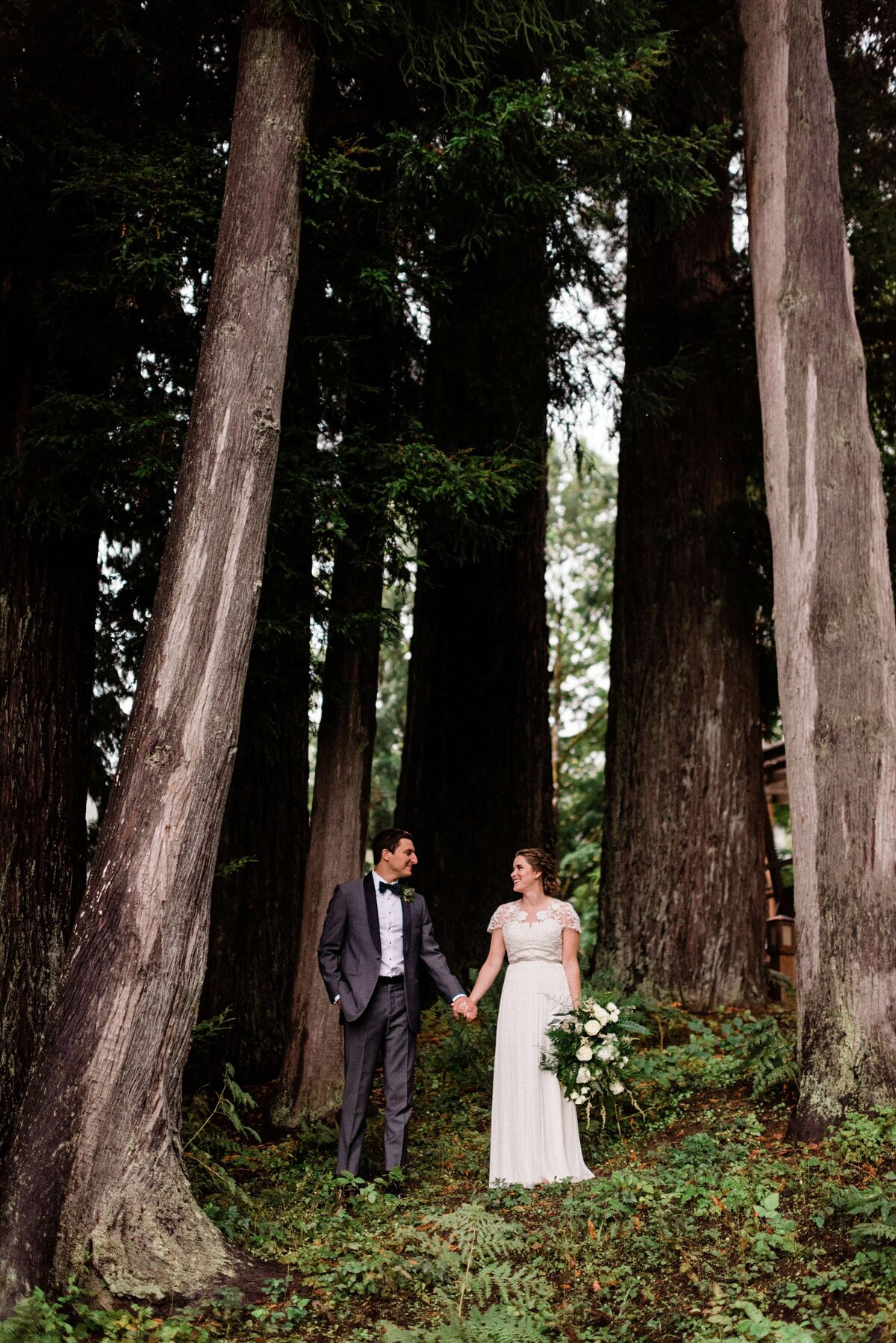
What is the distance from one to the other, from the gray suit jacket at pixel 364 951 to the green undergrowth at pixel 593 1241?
856mm

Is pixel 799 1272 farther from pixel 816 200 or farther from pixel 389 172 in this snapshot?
pixel 389 172

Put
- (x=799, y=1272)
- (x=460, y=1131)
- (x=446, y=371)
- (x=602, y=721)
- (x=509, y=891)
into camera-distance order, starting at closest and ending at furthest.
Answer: (x=799, y=1272), (x=460, y=1131), (x=446, y=371), (x=509, y=891), (x=602, y=721)

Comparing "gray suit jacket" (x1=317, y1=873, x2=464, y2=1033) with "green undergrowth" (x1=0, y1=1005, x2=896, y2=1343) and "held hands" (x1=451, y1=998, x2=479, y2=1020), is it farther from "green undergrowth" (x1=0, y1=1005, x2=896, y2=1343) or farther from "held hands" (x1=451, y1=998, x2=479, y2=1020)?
"green undergrowth" (x1=0, y1=1005, x2=896, y2=1343)

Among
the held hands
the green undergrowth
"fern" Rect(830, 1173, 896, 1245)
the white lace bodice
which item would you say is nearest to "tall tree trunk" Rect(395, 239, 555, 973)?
the white lace bodice

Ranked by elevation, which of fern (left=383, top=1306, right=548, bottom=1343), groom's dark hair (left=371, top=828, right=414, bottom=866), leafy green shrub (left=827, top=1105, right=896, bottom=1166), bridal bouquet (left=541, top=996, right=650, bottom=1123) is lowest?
fern (left=383, top=1306, right=548, bottom=1343)

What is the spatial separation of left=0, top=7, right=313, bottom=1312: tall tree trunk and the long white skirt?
1.96 meters

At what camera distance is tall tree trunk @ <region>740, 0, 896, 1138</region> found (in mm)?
5953

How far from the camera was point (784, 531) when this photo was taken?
22.0 feet

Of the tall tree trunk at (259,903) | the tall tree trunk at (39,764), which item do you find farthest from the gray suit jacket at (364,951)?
the tall tree trunk at (259,903)

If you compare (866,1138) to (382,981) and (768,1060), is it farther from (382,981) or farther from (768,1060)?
(382,981)

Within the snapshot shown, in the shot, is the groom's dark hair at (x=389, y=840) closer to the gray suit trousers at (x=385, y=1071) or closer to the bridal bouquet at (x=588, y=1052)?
the gray suit trousers at (x=385, y=1071)

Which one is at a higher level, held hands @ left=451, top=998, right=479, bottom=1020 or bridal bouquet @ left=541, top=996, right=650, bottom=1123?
held hands @ left=451, top=998, right=479, bottom=1020

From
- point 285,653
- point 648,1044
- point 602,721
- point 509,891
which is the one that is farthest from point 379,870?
point 602,721

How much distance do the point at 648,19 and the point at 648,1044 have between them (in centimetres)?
733
